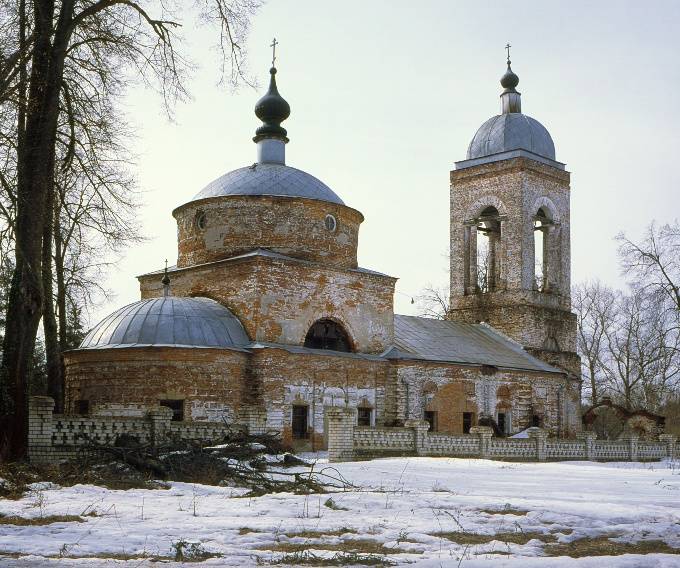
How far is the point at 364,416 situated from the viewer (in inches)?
938

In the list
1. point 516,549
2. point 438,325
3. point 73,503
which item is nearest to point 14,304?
point 73,503

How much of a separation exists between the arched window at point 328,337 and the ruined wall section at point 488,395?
5.38 ft

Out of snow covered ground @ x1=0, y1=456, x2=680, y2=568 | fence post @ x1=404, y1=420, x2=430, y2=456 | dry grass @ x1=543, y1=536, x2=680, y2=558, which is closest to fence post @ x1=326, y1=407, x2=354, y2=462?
fence post @ x1=404, y1=420, x2=430, y2=456

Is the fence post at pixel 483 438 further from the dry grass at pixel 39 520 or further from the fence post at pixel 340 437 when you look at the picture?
the dry grass at pixel 39 520

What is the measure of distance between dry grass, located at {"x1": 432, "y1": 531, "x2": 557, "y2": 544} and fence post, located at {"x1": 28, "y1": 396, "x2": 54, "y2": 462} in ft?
30.1

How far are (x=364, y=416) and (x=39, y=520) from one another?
15847 mm

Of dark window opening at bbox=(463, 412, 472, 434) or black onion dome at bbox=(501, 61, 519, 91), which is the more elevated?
black onion dome at bbox=(501, 61, 519, 91)

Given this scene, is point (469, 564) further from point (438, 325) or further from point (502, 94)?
point (502, 94)

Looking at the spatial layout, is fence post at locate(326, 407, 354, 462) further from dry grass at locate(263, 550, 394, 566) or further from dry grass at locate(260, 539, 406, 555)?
dry grass at locate(263, 550, 394, 566)

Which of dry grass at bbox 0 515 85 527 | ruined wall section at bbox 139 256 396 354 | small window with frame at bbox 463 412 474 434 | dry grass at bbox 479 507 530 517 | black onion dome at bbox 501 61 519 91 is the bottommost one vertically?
dry grass at bbox 0 515 85 527

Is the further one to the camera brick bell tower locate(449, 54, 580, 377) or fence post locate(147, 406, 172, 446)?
brick bell tower locate(449, 54, 580, 377)

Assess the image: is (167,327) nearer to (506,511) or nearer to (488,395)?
(488,395)

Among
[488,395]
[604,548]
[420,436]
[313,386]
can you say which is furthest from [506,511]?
[488,395]

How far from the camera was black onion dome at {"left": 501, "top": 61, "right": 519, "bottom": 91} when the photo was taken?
35312 millimetres
